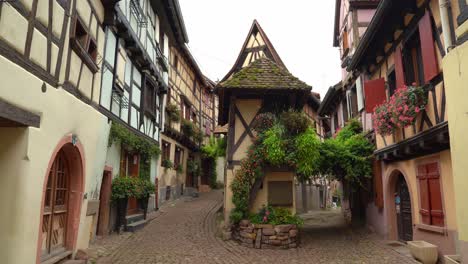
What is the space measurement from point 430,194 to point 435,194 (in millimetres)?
207

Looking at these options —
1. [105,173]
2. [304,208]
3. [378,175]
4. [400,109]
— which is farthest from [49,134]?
[304,208]

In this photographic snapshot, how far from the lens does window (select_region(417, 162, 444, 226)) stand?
714 cm

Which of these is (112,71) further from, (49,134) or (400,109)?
(400,109)

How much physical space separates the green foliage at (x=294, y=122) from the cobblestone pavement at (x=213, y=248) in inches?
123

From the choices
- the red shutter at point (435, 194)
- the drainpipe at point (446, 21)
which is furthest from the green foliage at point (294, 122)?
the drainpipe at point (446, 21)

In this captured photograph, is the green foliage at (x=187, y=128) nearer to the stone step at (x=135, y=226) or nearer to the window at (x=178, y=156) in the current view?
the window at (x=178, y=156)

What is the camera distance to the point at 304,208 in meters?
18.4

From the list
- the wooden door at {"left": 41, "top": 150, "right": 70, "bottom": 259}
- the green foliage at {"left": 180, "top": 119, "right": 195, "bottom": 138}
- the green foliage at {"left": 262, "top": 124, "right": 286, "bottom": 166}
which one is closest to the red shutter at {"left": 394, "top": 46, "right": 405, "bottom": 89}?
the green foliage at {"left": 262, "top": 124, "right": 286, "bottom": 166}

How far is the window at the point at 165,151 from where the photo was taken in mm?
15849

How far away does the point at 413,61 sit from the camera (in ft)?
27.3

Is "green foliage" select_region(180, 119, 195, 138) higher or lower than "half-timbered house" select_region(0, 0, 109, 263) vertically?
higher

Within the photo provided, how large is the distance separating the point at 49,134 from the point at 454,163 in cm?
572

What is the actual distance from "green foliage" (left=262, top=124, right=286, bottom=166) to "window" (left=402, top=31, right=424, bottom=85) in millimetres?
3398

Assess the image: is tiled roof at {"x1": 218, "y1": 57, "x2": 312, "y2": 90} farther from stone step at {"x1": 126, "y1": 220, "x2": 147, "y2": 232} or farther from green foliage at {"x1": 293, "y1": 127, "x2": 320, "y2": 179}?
stone step at {"x1": 126, "y1": 220, "x2": 147, "y2": 232}
